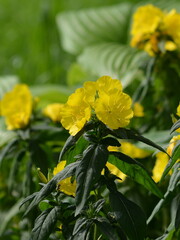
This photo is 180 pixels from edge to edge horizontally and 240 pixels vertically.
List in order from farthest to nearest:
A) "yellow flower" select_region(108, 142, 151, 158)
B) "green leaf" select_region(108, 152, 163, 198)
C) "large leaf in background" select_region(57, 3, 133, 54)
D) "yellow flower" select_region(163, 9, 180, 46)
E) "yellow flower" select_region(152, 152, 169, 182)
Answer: "large leaf in background" select_region(57, 3, 133, 54) < "yellow flower" select_region(163, 9, 180, 46) < "yellow flower" select_region(108, 142, 151, 158) < "yellow flower" select_region(152, 152, 169, 182) < "green leaf" select_region(108, 152, 163, 198)

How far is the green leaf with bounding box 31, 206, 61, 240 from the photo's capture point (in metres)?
1.18

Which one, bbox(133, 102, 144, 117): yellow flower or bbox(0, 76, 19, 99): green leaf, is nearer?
bbox(133, 102, 144, 117): yellow flower

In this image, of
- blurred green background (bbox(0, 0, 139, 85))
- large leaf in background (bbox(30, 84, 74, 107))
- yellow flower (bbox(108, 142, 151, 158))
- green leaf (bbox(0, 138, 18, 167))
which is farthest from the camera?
blurred green background (bbox(0, 0, 139, 85))

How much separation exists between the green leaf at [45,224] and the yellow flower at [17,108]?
84 centimetres

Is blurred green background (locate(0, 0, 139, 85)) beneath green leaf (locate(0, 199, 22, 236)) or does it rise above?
beneath

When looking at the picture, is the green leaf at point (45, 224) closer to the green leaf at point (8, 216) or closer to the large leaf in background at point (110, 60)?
the green leaf at point (8, 216)

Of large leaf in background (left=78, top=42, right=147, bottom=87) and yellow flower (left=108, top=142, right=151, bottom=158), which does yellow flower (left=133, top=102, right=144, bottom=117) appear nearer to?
yellow flower (left=108, top=142, right=151, bottom=158)

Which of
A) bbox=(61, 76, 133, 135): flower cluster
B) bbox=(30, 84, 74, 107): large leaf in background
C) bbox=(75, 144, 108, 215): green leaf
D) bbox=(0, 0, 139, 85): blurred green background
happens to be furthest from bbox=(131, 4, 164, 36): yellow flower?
bbox=(0, 0, 139, 85): blurred green background

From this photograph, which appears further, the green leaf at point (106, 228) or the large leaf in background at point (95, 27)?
the large leaf in background at point (95, 27)

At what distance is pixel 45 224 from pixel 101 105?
288 mm

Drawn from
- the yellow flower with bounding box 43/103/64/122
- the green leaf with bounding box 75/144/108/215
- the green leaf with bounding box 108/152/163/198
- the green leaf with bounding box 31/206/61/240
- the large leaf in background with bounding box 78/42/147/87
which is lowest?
the large leaf in background with bounding box 78/42/147/87

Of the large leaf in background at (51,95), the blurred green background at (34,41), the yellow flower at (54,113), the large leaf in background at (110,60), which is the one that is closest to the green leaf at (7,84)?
the large leaf in background at (51,95)

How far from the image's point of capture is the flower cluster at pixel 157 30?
2092mm

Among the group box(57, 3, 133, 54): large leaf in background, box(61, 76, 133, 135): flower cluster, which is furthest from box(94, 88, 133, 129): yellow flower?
box(57, 3, 133, 54): large leaf in background
